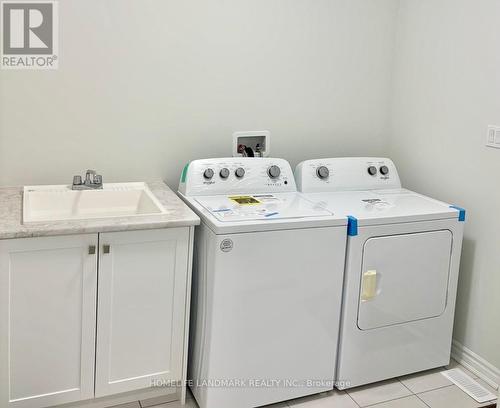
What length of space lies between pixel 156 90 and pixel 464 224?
1.71 metres

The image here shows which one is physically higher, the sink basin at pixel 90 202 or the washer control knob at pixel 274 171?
the washer control knob at pixel 274 171

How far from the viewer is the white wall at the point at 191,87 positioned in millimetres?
2812

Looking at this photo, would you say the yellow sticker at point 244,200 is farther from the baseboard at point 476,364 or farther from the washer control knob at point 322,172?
the baseboard at point 476,364

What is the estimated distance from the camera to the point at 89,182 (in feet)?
9.30

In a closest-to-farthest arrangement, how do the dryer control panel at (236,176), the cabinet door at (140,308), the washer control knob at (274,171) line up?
the cabinet door at (140,308) < the dryer control panel at (236,176) < the washer control knob at (274,171)

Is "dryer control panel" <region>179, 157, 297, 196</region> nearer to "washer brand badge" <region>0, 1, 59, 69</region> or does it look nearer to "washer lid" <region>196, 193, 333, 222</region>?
"washer lid" <region>196, 193, 333, 222</region>

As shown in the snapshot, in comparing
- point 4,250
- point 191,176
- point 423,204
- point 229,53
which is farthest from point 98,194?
point 423,204

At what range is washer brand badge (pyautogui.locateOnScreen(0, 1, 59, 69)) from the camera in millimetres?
2707

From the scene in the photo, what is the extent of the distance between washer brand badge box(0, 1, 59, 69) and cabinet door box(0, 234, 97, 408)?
3.06 ft

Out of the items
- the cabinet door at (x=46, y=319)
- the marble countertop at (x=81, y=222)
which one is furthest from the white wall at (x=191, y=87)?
the cabinet door at (x=46, y=319)

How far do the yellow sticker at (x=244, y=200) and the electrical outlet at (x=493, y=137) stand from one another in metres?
1.16

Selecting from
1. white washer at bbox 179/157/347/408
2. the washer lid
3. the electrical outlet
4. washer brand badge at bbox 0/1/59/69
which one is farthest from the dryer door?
washer brand badge at bbox 0/1/59/69

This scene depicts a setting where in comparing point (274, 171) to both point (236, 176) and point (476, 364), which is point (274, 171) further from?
point (476, 364)

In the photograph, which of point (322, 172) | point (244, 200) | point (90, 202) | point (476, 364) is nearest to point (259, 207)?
point (244, 200)
